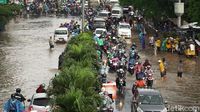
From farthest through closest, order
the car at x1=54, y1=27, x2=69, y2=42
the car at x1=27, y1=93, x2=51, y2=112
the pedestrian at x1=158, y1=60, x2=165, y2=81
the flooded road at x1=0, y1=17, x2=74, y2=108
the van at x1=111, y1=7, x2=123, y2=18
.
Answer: the van at x1=111, y1=7, x2=123, y2=18 < the car at x1=54, y1=27, x2=69, y2=42 < the pedestrian at x1=158, y1=60, x2=165, y2=81 < the flooded road at x1=0, y1=17, x2=74, y2=108 < the car at x1=27, y1=93, x2=51, y2=112

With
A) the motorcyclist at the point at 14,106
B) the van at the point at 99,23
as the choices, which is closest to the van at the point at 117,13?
the van at the point at 99,23

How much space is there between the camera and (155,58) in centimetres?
4159

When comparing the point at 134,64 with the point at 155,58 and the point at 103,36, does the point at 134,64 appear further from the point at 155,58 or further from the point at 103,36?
the point at 103,36

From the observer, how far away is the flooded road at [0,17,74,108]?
31.0 meters

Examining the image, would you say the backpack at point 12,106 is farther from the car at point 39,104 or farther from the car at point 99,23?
the car at point 99,23

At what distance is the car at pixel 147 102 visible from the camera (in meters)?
22.0

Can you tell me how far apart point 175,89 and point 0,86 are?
8.97 m

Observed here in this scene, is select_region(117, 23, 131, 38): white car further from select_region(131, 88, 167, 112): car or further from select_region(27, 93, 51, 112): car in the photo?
select_region(27, 93, 51, 112): car

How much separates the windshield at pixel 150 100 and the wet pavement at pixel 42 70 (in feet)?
6.22

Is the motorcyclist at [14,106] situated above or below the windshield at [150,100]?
above

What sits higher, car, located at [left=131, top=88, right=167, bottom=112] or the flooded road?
car, located at [left=131, top=88, right=167, bottom=112]

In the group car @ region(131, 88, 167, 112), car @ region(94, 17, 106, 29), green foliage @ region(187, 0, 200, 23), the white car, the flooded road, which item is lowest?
the flooded road

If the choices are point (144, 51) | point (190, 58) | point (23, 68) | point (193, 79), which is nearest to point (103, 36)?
point (144, 51)

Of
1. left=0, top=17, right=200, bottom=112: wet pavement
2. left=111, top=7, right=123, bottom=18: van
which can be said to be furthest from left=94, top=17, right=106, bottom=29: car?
left=111, top=7, right=123, bottom=18: van
